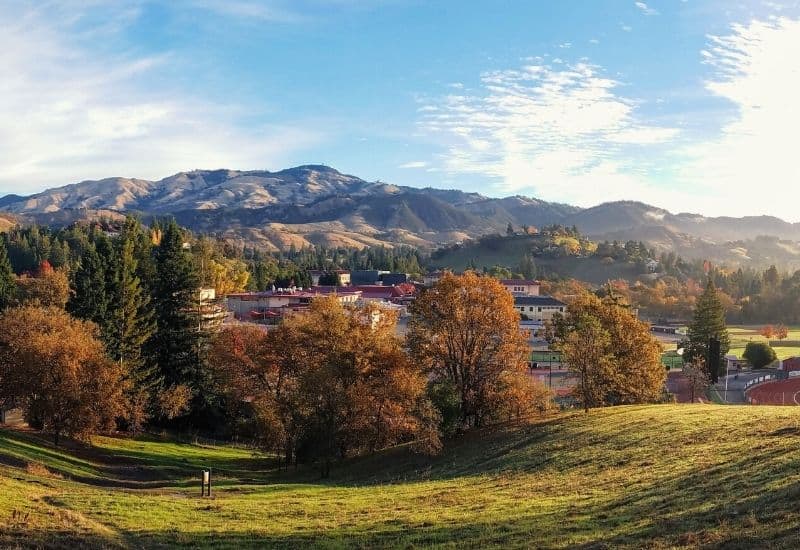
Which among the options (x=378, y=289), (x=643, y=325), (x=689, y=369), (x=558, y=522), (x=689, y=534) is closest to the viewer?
(x=689, y=534)

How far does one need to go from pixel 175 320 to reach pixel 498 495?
40.6 meters

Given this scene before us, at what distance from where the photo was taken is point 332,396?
3934 cm

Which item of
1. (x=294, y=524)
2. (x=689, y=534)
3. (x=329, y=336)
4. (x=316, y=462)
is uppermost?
(x=329, y=336)

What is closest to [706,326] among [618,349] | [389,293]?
[618,349]

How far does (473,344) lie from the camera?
43.1 metres

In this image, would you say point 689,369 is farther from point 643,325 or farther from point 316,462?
point 316,462

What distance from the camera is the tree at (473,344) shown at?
42312 millimetres

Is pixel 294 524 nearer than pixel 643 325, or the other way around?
pixel 294 524

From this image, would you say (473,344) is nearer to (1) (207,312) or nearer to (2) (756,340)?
(1) (207,312)

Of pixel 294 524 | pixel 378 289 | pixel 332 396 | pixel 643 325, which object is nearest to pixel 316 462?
pixel 332 396

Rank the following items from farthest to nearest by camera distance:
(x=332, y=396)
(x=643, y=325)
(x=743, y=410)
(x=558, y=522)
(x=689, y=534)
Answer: (x=643, y=325), (x=332, y=396), (x=743, y=410), (x=558, y=522), (x=689, y=534)

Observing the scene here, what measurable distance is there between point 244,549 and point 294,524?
3.35 meters

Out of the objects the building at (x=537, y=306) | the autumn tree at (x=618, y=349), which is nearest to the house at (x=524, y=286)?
the building at (x=537, y=306)

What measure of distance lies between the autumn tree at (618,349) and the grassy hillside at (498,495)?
9037 mm
